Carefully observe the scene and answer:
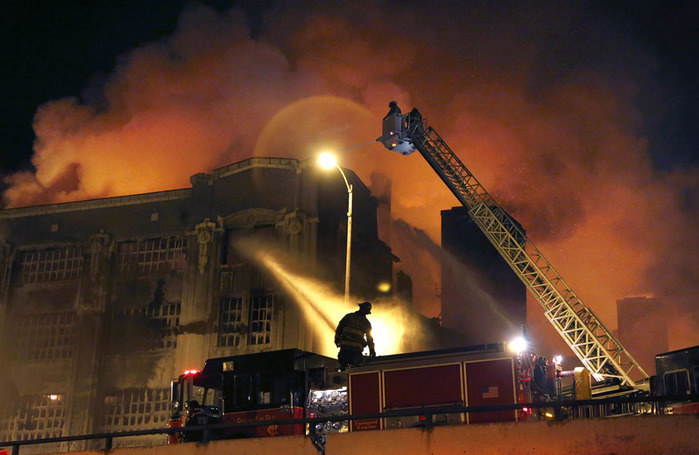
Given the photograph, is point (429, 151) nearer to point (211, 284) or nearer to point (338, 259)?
point (338, 259)

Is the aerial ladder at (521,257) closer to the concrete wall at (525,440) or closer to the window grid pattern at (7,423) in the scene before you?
the concrete wall at (525,440)

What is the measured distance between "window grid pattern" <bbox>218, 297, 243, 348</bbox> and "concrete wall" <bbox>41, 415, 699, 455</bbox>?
2065 cm

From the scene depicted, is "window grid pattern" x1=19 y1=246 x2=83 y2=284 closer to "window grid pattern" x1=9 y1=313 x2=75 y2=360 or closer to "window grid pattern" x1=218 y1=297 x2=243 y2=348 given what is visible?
"window grid pattern" x1=9 y1=313 x2=75 y2=360

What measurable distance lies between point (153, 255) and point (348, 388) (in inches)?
898

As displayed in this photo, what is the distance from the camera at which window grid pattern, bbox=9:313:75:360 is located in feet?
115

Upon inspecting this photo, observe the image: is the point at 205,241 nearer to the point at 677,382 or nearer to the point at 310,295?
the point at 310,295

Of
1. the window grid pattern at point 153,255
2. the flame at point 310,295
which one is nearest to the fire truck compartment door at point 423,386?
the flame at point 310,295

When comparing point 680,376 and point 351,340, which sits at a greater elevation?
point 351,340

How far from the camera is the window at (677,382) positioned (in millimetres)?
14422

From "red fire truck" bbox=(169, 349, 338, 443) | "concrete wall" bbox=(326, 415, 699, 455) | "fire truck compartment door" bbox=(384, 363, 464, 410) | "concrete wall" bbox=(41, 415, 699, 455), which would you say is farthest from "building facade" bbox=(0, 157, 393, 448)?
"concrete wall" bbox=(326, 415, 699, 455)

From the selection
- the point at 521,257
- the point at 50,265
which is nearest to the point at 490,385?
the point at 521,257

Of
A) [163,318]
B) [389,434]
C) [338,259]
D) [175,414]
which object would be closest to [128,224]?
[163,318]

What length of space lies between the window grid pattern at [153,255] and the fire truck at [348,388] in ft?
58.5

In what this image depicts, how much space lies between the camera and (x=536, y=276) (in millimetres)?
29484
